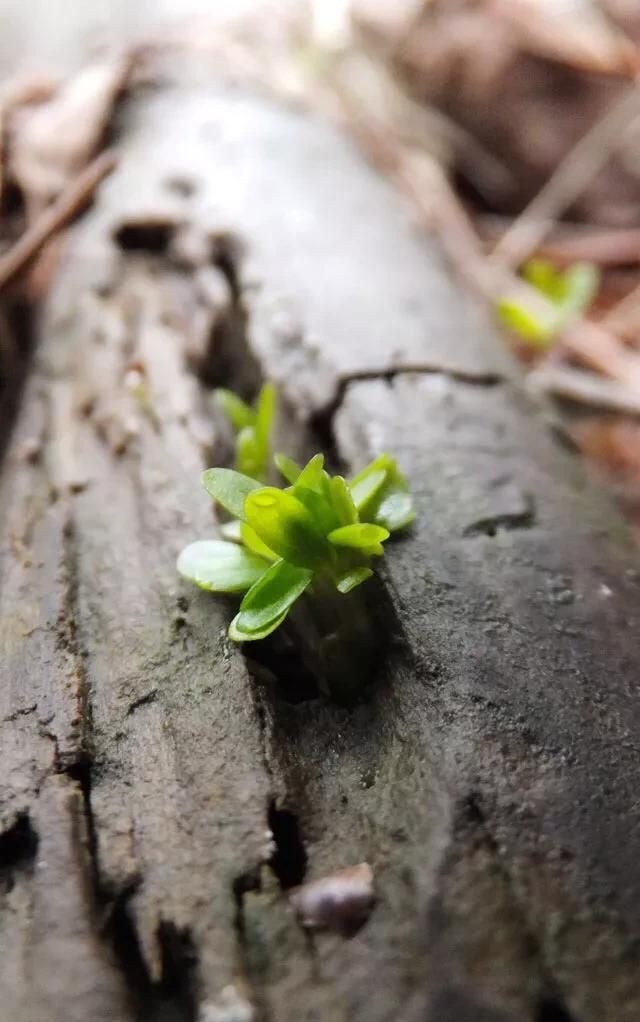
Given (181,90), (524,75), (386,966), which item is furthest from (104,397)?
(524,75)

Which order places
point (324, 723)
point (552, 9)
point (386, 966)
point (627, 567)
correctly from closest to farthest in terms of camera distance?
point (386, 966), point (324, 723), point (627, 567), point (552, 9)

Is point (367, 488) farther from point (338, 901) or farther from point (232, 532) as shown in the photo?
point (338, 901)

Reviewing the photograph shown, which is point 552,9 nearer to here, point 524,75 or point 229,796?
point 524,75

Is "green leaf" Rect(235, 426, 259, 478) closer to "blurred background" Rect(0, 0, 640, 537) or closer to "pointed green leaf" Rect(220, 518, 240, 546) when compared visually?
"pointed green leaf" Rect(220, 518, 240, 546)

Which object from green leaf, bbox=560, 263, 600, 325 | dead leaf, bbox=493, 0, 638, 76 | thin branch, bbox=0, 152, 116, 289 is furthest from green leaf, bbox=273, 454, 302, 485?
dead leaf, bbox=493, 0, 638, 76

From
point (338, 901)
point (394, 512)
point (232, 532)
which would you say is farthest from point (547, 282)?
point (338, 901)

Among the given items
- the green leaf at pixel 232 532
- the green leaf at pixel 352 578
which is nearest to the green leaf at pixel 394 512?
the green leaf at pixel 352 578
